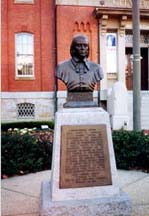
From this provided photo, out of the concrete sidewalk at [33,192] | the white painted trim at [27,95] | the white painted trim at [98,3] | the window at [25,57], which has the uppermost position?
the white painted trim at [98,3]

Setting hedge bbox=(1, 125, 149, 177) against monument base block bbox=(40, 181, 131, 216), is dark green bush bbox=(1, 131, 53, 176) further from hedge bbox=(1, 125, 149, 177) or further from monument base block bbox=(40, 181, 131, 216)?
monument base block bbox=(40, 181, 131, 216)

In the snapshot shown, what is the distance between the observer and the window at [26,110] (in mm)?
20969

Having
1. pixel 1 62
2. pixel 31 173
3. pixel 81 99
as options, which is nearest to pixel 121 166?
pixel 31 173

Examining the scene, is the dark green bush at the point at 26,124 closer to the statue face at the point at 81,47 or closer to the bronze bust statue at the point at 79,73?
the bronze bust statue at the point at 79,73

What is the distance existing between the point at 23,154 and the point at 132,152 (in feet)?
8.46

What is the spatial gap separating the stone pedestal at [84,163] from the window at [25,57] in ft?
52.9

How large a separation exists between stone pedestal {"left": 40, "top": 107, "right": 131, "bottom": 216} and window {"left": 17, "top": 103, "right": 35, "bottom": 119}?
1551 centimetres

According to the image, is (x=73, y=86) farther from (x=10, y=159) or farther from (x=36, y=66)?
(x=36, y=66)

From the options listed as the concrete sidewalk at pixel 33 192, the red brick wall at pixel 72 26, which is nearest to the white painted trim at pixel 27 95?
the red brick wall at pixel 72 26

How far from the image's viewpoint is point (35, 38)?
2112 centimetres

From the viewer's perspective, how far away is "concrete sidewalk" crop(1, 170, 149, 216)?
590 cm

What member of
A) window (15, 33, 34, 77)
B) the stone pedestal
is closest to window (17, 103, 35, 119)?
window (15, 33, 34, 77)

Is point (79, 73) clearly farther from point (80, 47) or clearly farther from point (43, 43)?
point (43, 43)

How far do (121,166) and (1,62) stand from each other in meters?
13.3
